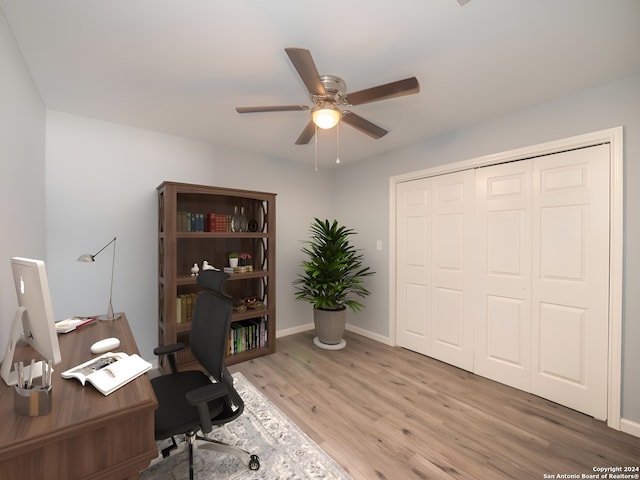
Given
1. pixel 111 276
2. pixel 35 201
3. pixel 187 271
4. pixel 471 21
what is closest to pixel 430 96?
pixel 471 21

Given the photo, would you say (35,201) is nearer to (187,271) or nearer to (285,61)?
(187,271)

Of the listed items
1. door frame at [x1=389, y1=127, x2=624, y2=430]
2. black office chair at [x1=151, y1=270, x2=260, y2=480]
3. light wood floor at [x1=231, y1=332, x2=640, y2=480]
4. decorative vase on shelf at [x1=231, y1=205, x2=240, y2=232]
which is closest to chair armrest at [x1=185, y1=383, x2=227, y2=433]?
black office chair at [x1=151, y1=270, x2=260, y2=480]

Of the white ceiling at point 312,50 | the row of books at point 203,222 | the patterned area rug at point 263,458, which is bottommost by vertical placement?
the patterned area rug at point 263,458

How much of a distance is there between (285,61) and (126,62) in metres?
1.01

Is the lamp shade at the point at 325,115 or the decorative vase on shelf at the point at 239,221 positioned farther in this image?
the decorative vase on shelf at the point at 239,221

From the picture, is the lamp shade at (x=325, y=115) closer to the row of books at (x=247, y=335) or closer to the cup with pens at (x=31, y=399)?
the cup with pens at (x=31, y=399)

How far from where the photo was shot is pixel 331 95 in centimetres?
174

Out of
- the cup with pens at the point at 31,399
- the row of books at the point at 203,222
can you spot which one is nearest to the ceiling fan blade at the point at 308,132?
the row of books at the point at 203,222

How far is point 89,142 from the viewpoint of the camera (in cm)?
255

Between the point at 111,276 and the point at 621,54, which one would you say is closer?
the point at 621,54

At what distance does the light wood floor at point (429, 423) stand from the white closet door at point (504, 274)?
211 mm

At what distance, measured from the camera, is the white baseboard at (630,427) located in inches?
73.6

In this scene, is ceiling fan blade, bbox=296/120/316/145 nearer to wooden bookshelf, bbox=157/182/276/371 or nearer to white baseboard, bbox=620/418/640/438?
wooden bookshelf, bbox=157/182/276/371

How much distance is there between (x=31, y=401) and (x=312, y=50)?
203cm
